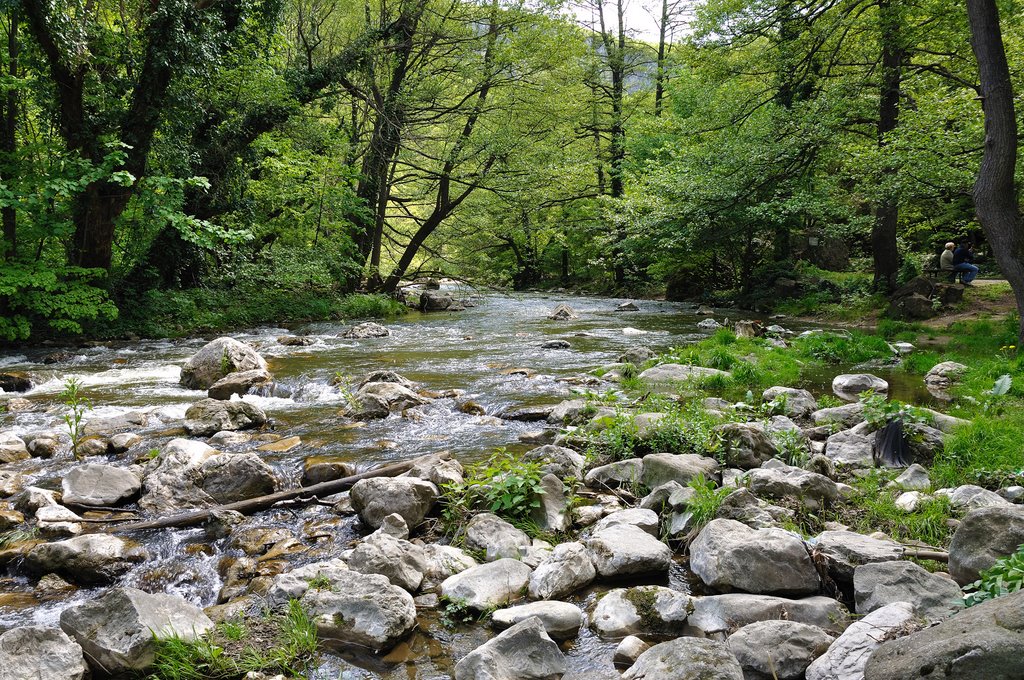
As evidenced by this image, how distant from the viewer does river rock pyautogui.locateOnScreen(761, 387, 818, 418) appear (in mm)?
7445

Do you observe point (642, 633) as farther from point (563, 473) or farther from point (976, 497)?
point (976, 497)

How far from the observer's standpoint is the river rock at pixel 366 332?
53.6 feet

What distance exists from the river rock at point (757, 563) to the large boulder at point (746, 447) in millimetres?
1826

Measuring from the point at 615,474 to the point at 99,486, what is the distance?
4.46 meters

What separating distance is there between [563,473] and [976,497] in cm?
304

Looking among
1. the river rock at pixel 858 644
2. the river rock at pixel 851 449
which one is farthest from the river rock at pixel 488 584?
the river rock at pixel 851 449

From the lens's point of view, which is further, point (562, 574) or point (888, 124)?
point (888, 124)

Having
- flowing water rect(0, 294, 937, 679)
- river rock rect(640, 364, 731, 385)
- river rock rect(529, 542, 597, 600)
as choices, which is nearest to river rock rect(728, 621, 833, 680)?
flowing water rect(0, 294, 937, 679)

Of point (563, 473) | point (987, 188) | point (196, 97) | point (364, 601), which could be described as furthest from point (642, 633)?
point (196, 97)

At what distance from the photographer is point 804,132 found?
46.5ft

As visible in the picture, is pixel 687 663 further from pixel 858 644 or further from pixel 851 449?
pixel 851 449

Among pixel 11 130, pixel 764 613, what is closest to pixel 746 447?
pixel 764 613

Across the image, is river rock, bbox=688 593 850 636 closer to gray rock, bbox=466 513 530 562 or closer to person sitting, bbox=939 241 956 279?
gray rock, bbox=466 513 530 562

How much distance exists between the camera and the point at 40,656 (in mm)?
2979
